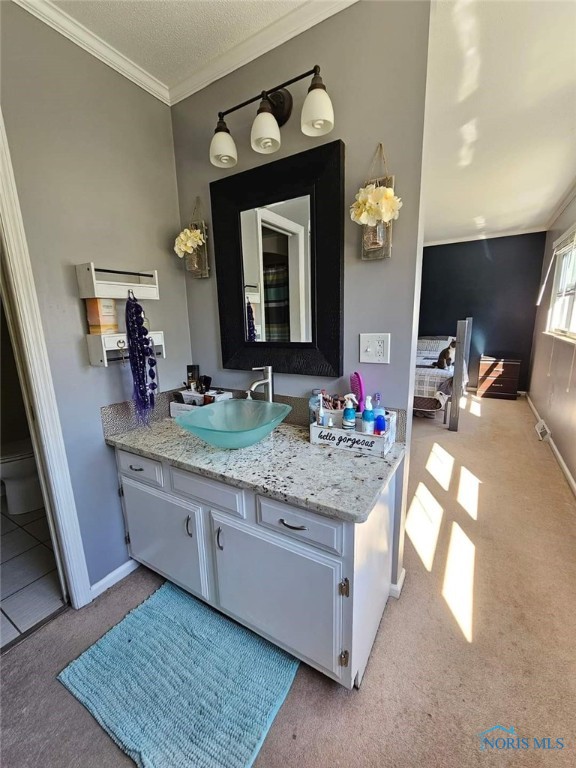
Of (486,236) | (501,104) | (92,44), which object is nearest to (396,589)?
(92,44)

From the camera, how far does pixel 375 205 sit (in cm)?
115

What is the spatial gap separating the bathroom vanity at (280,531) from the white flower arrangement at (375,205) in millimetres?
914

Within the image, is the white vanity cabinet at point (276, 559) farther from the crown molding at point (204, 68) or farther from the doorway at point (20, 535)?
the crown molding at point (204, 68)

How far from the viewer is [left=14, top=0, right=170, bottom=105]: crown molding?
1187 millimetres

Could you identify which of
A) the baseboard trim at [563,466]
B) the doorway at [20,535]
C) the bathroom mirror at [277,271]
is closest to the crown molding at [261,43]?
the bathroom mirror at [277,271]

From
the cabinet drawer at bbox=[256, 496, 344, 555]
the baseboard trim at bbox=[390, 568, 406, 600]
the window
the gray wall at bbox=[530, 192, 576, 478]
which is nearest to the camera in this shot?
the cabinet drawer at bbox=[256, 496, 344, 555]

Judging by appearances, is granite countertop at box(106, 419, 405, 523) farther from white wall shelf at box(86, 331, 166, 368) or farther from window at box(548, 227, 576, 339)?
window at box(548, 227, 576, 339)

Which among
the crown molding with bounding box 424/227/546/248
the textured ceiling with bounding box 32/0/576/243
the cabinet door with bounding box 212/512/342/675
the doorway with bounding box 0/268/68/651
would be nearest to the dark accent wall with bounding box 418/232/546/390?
the crown molding with bounding box 424/227/546/248

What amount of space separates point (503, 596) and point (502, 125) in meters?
3.03

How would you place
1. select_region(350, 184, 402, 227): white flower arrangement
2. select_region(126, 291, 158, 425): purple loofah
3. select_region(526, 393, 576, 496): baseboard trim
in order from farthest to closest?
select_region(526, 393, 576, 496): baseboard trim → select_region(126, 291, 158, 425): purple loofah → select_region(350, 184, 402, 227): white flower arrangement

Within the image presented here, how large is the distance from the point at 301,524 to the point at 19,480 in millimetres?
2429

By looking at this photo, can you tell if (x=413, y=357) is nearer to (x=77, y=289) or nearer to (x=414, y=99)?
(x=414, y=99)

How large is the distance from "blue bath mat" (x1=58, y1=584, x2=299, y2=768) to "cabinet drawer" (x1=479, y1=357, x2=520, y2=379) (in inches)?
211

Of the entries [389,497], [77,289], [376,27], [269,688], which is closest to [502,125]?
[376,27]
